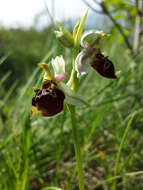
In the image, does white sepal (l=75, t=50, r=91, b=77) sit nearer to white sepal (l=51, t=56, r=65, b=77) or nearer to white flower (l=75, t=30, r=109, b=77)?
white flower (l=75, t=30, r=109, b=77)

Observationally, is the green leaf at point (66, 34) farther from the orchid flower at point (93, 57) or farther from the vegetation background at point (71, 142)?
the vegetation background at point (71, 142)

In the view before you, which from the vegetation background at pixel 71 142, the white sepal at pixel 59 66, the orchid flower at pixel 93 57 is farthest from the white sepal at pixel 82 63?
the vegetation background at pixel 71 142

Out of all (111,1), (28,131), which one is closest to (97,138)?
(28,131)

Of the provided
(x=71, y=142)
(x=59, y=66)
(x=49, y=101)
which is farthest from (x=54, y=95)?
(x=71, y=142)

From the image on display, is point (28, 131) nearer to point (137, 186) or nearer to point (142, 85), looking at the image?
point (137, 186)

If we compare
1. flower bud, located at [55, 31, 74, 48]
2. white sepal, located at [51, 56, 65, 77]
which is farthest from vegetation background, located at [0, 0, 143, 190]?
flower bud, located at [55, 31, 74, 48]
